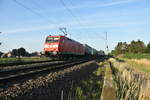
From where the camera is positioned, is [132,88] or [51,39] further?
[51,39]

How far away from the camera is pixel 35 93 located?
6488 mm

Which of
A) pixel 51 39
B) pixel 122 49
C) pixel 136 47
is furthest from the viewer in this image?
pixel 122 49

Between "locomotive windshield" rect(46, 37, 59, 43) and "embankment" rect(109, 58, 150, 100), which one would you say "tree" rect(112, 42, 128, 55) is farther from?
"embankment" rect(109, 58, 150, 100)

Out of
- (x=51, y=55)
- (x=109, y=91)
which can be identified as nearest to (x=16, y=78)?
(x=109, y=91)

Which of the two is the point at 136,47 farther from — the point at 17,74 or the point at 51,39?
the point at 17,74

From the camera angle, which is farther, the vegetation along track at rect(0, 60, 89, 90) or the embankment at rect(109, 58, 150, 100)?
the vegetation along track at rect(0, 60, 89, 90)

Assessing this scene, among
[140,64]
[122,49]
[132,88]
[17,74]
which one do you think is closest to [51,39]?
[140,64]

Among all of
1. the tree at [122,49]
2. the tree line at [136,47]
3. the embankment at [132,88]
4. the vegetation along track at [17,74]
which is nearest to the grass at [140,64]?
the vegetation along track at [17,74]

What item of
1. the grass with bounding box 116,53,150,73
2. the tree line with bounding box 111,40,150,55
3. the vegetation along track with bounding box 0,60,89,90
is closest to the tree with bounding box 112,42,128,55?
the tree line with bounding box 111,40,150,55

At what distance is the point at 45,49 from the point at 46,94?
24558 millimetres

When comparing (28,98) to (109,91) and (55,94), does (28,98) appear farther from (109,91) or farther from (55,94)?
(109,91)

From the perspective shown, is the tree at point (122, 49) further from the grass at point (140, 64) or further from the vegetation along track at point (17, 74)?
the vegetation along track at point (17, 74)

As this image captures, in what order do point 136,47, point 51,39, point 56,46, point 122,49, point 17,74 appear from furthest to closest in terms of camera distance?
point 122,49 < point 136,47 < point 51,39 < point 56,46 < point 17,74

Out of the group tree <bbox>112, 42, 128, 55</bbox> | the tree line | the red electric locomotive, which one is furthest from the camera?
tree <bbox>112, 42, 128, 55</bbox>
